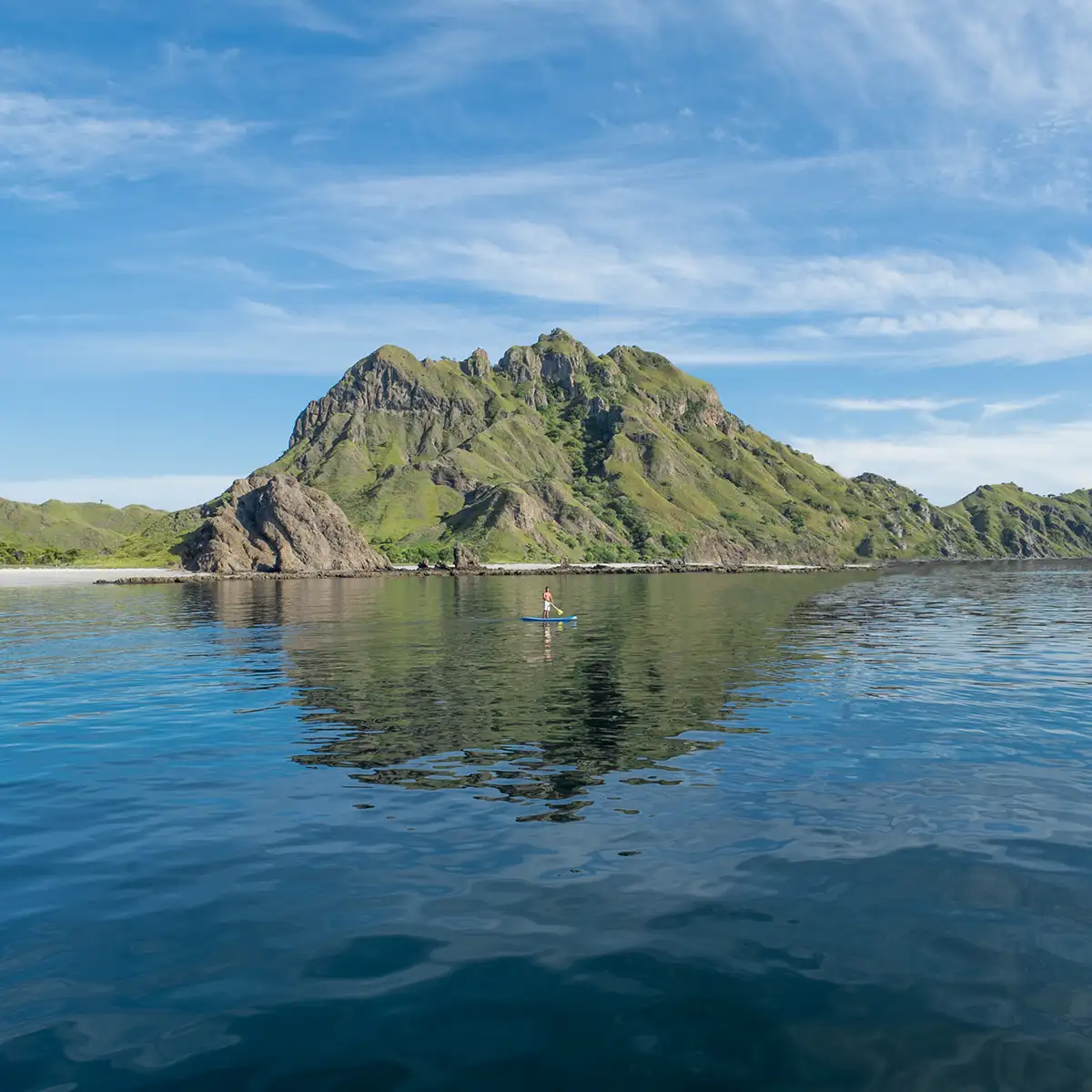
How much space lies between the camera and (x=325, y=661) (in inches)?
2286

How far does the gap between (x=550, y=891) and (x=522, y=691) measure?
27.6m

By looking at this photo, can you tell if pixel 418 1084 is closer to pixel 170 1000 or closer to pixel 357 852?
pixel 170 1000

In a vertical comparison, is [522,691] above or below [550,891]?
below

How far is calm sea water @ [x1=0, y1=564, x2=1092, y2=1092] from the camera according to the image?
1190 centimetres

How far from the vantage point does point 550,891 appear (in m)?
17.3

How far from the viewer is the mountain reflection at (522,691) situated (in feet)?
94.1

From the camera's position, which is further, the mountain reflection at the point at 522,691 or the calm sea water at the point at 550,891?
the mountain reflection at the point at 522,691

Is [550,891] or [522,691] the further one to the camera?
[522,691]

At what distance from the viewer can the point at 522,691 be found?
44.9m

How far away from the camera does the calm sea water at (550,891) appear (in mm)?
11898

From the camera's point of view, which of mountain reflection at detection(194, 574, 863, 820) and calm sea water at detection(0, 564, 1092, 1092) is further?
mountain reflection at detection(194, 574, 863, 820)

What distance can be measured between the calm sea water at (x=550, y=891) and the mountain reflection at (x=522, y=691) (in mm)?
332

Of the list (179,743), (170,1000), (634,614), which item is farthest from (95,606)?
(170,1000)

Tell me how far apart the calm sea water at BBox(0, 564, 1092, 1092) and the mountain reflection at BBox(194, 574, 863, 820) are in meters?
0.33
